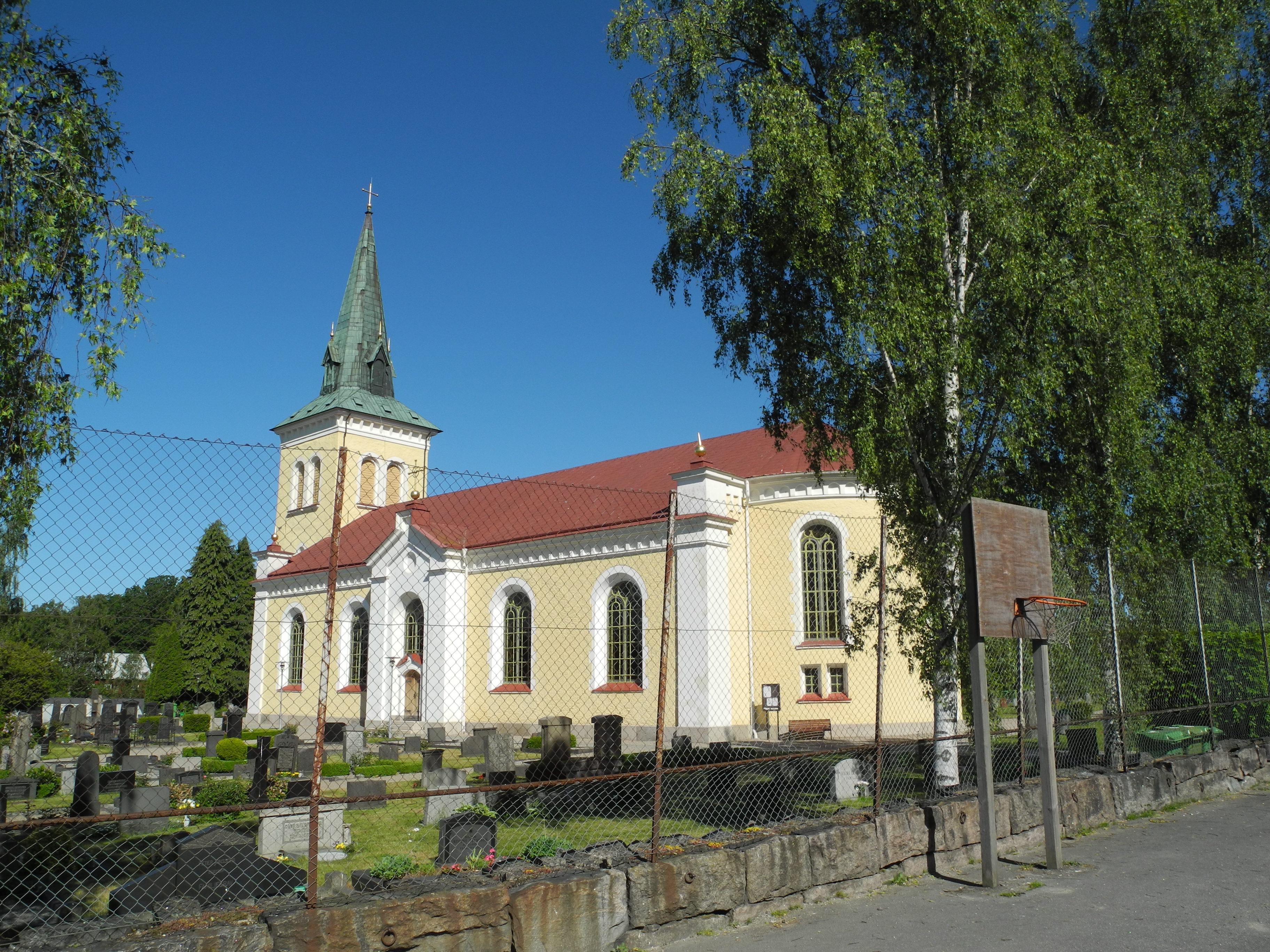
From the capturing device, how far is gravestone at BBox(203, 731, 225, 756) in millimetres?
21984

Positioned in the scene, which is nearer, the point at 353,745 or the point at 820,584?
the point at 353,745

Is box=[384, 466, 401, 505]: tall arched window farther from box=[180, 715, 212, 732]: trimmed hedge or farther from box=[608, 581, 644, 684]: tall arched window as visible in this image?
box=[608, 581, 644, 684]: tall arched window

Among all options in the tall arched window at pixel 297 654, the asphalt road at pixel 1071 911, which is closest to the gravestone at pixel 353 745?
the tall arched window at pixel 297 654

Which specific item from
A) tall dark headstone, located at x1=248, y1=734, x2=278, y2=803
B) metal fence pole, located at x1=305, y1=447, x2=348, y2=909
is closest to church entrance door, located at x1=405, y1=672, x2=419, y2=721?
tall dark headstone, located at x1=248, y1=734, x2=278, y2=803

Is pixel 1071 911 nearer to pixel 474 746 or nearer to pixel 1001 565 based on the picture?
pixel 1001 565

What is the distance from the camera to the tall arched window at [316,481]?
39344 mm

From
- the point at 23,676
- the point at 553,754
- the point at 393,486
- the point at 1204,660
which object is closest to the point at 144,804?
the point at 553,754

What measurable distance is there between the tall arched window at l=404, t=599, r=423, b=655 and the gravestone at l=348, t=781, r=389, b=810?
45.4 ft

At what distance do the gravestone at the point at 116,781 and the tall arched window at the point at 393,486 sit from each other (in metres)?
24.9

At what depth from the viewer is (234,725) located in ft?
83.1

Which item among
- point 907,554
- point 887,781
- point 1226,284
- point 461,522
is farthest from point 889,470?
point 461,522

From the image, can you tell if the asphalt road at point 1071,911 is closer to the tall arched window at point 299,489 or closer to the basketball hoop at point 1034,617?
the basketball hoop at point 1034,617

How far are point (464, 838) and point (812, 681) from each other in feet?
52.3

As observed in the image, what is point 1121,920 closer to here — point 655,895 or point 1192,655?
point 655,895
